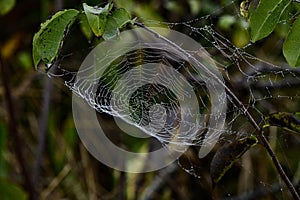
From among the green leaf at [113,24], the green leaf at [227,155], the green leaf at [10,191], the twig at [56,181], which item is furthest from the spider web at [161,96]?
the twig at [56,181]

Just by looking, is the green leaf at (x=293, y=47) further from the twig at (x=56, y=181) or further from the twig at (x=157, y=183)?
the twig at (x=56, y=181)

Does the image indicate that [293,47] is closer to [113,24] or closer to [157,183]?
[113,24]

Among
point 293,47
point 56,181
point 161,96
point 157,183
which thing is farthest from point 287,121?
point 56,181

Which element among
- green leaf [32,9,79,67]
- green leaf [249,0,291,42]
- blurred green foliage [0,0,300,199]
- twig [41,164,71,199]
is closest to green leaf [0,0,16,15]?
blurred green foliage [0,0,300,199]

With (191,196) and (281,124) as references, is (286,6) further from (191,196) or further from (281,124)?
(191,196)

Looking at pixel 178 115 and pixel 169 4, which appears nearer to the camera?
pixel 178 115

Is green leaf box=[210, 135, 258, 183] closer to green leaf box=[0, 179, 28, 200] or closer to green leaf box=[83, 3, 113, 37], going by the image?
green leaf box=[83, 3, 113, 37]

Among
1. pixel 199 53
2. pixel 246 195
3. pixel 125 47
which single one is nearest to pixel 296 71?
pixel 246 195
